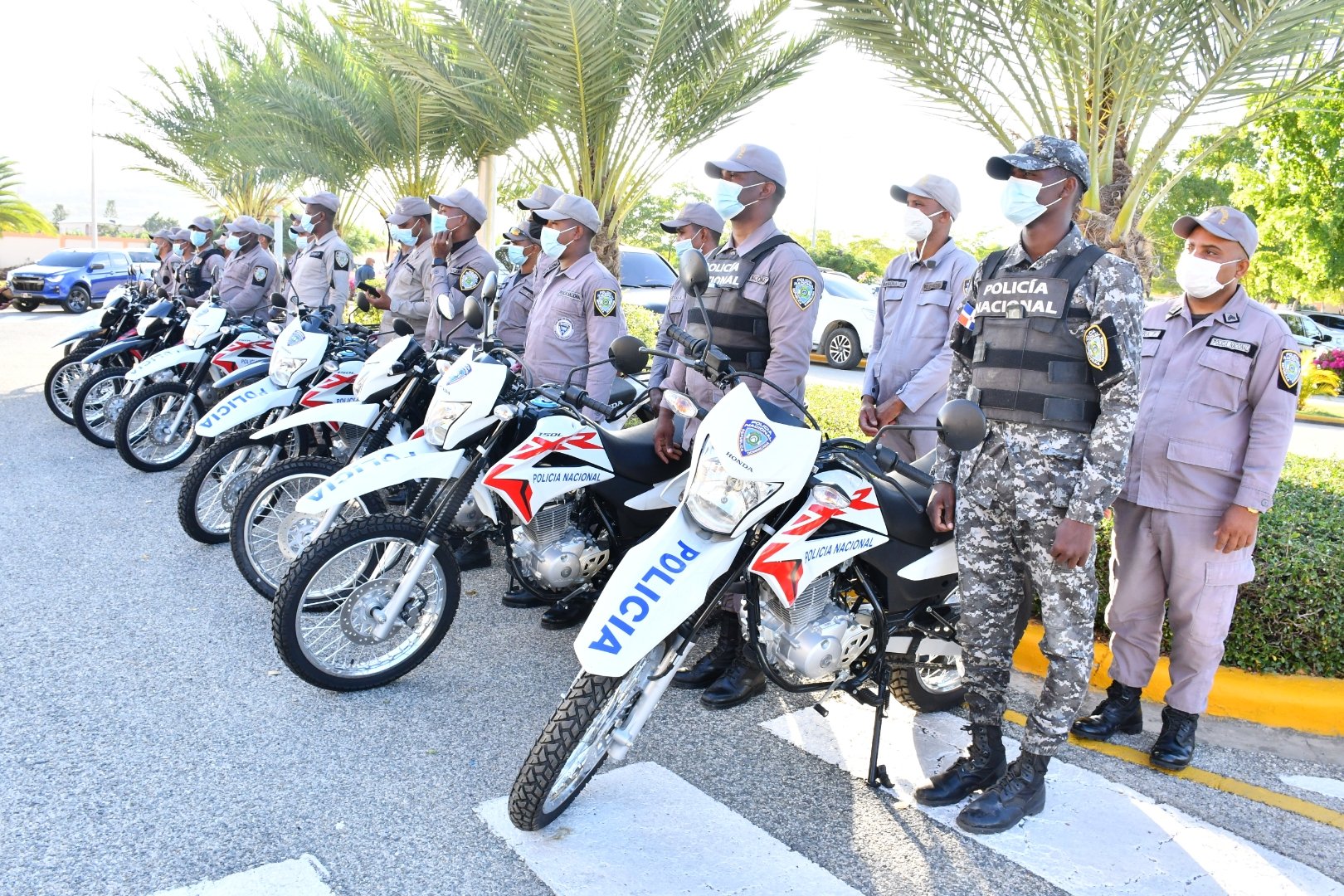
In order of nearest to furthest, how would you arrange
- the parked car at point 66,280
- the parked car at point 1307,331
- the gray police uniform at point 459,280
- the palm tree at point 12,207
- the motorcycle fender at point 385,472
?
the motorcycle fender at point 385,472, the gray police uniform at point 459,280, the parked car at point 66,280, the parked car at point 1307,331, the palm tree at point 12,207

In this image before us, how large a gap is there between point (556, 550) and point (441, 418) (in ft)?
2.24

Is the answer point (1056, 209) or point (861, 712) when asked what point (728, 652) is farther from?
point (1056, 209)

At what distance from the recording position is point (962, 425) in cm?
275

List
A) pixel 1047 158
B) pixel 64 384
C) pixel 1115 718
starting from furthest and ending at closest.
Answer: pixel 64 384 → pixel 1115 718 → pixel 1047 158

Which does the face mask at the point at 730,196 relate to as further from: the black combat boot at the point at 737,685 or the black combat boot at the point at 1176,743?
the black combat boot at the point at 1176,743

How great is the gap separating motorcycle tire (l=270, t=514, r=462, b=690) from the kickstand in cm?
165

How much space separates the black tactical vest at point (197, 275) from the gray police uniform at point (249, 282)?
6.14 feet

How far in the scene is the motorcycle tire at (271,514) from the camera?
182 inches

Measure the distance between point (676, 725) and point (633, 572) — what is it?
114 centimetres

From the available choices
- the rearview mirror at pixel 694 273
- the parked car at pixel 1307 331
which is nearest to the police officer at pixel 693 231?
the rearview mirror at pixel 694 273

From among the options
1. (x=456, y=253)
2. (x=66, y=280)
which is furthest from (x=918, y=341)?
(x=66, y=280)

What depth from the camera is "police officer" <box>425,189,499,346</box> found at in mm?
6211

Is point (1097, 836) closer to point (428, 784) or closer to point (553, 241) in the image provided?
point (428, 784)

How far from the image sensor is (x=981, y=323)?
3270 mm
